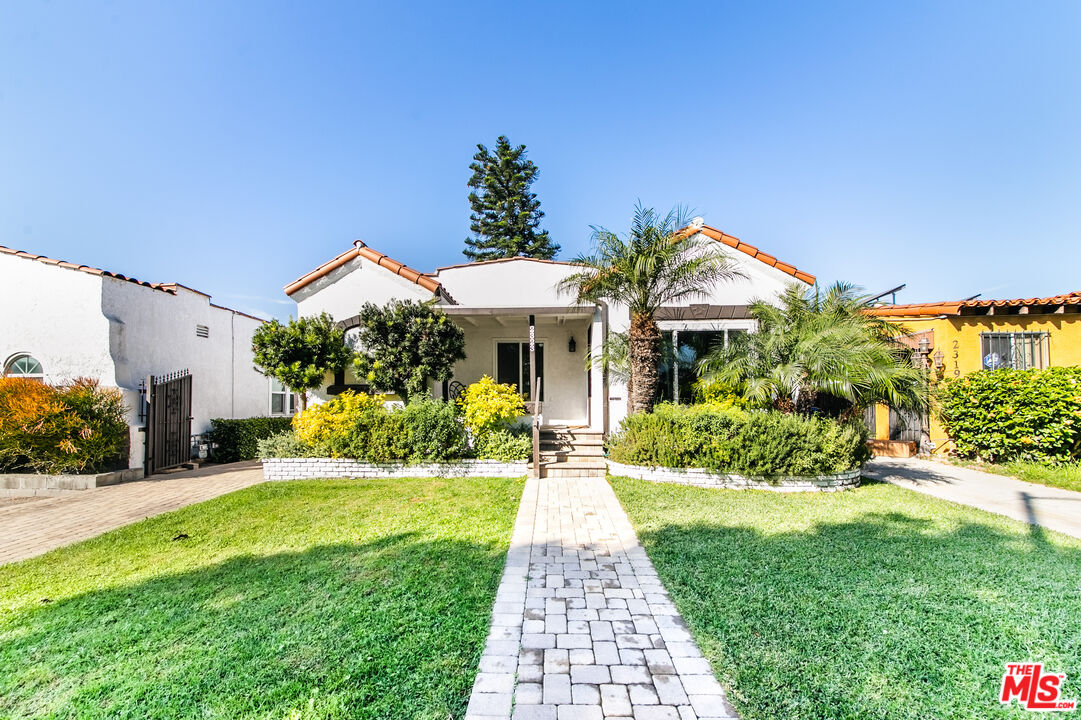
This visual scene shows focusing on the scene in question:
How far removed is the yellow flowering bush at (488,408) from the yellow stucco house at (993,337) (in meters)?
10.1

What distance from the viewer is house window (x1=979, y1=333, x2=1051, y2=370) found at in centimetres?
1081

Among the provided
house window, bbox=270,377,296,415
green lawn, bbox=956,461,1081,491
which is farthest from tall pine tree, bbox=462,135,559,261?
green lawn, bbox=956,461,1081,491

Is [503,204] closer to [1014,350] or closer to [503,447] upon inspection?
[503,447]

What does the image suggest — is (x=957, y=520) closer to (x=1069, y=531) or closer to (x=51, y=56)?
(x=1069, y=531)

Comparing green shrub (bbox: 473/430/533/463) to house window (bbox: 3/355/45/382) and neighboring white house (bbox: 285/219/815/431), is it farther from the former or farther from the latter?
house window (bbox: 3/355/45/382)

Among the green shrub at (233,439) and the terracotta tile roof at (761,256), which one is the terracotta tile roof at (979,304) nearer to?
the terracotta tile roof at (761,256)

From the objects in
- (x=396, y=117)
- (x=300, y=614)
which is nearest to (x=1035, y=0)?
(x=396, y=117)

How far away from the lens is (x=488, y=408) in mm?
9484

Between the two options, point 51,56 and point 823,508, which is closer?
point 823,508

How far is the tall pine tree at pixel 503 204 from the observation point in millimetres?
32406

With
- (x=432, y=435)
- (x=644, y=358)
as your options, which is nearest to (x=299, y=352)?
(x=432, y=435)

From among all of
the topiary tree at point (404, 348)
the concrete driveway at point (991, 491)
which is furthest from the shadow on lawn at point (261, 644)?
the concrete driveway at point (991, 491)

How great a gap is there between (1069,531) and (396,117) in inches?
670

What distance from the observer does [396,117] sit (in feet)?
42.4
